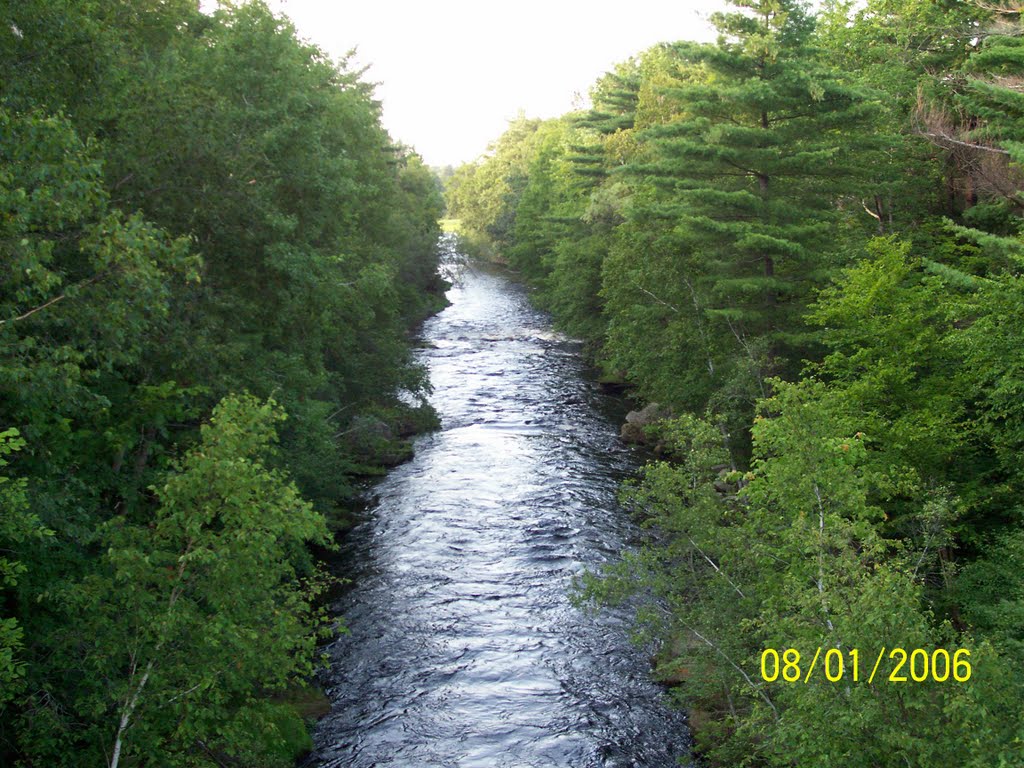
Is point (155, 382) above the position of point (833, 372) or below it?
above

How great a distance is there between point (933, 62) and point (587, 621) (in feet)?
62.6

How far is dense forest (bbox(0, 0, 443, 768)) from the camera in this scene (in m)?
8.63

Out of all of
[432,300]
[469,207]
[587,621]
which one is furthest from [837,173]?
[469,207]

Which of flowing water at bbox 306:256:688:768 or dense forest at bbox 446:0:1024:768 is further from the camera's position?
flowing water at bbox 306:256:688:768

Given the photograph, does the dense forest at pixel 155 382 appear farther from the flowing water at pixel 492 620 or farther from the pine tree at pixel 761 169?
the pine tree at pixel 761 169
